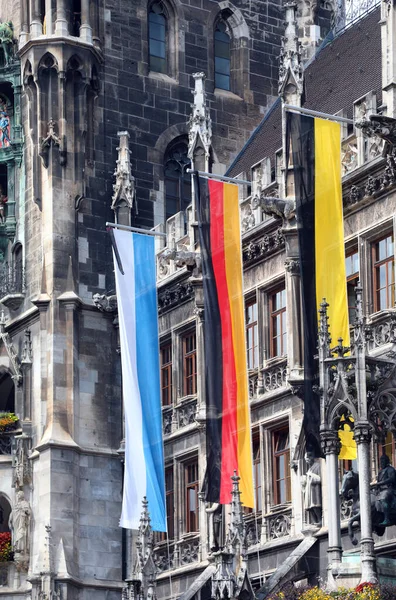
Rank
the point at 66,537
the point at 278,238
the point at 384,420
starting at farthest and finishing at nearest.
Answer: the point at 66,537, the point at 278,238, the point at 384,420

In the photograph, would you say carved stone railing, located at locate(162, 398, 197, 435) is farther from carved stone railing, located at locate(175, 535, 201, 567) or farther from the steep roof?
the steep roof

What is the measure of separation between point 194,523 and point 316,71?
14128 mm

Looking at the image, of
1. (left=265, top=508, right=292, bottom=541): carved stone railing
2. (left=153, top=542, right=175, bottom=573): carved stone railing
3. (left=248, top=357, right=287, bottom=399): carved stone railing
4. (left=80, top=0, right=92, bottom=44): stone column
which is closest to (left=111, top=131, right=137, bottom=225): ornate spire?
(left=80, top=0, right=92, bottom=44): stone column

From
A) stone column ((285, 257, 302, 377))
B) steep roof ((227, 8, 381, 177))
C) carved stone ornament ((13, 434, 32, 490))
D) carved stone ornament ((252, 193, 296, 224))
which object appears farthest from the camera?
carved stone ornament ((13, 434, 32, 490))

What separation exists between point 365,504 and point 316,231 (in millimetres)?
7876

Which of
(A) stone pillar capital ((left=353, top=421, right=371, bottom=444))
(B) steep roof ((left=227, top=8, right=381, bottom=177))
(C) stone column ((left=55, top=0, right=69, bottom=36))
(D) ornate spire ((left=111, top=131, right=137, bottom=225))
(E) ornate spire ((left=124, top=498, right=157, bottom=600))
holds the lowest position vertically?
(E) ornate spire ((left=124, top=498, right=157, bottom=600))

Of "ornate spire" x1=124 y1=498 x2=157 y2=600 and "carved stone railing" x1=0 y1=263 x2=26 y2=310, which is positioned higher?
"carved stone railing" x1=0 y1=263 x2=26 y2=310

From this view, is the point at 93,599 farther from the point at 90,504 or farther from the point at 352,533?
the point at 352,533

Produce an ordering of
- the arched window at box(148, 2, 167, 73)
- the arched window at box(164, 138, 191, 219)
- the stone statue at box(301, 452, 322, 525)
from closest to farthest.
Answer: the stone statue at box(301, 452, 322, 525) < the arched window at box(164, 138, 191, 219) < the arched window at box(148, 2, 167, 73)

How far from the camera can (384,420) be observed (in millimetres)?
39969

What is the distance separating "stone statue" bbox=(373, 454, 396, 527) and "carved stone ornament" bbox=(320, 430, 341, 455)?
100 centimetres

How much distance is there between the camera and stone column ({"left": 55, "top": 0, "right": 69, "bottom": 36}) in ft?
185

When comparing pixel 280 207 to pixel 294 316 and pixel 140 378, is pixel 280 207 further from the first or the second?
pixel 140 378

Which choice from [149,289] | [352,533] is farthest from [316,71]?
[352,533]
